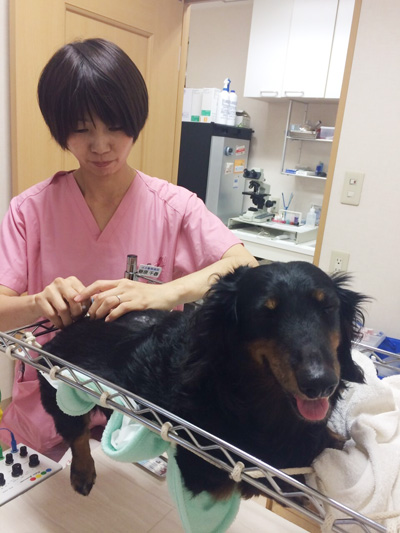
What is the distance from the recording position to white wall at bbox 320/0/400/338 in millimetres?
1668

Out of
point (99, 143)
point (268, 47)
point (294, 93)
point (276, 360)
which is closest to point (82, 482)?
point (276, 360)

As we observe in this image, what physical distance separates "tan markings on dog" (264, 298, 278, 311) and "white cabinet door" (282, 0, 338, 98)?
2.75m

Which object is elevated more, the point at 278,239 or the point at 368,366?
the point at 368,366

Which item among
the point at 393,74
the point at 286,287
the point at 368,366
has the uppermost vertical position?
the point at 393,74

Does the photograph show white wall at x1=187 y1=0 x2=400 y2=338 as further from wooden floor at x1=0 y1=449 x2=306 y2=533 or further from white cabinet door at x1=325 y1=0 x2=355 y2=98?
wooden floor at x1=0 y1=449 x2=306 y2=533

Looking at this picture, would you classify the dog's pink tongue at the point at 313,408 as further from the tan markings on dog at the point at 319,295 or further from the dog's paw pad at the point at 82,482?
the dog's paw pad at the point at 82,482

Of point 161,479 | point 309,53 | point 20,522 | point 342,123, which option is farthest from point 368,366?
point 309,53

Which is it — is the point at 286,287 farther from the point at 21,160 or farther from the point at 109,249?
the point at 21,160

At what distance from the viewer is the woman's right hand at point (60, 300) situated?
0.72 m

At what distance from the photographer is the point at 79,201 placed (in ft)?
3.56

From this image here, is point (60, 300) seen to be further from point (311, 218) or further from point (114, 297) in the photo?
point (311, 218)

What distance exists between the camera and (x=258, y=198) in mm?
3428

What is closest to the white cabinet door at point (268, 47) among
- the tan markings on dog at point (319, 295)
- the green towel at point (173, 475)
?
the tan markings on dog at point (319, 295)

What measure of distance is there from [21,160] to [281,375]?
1411 millimetres
